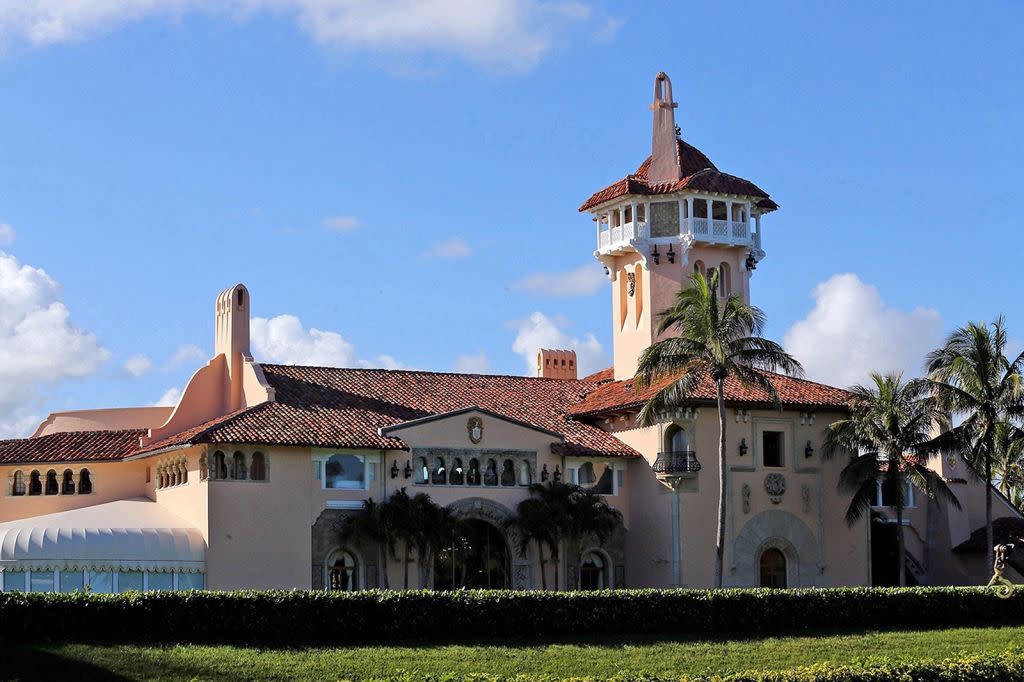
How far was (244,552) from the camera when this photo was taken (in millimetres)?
47156

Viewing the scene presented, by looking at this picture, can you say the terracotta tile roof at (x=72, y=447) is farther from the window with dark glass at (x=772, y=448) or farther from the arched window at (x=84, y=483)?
the window with dark glass at (x=772, y=448)

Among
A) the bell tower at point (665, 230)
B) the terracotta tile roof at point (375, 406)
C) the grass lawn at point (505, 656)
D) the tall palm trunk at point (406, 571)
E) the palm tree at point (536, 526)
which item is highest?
the bell tower at point (665, 230)

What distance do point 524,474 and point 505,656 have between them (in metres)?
16.1

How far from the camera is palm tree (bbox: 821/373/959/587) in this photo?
52906mm

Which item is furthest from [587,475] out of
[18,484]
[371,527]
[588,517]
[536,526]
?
[18,484]

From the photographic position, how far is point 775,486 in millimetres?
53656

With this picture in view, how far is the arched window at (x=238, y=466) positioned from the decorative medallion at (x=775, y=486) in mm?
18445

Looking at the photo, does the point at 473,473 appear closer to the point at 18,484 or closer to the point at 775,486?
the point at 775,486

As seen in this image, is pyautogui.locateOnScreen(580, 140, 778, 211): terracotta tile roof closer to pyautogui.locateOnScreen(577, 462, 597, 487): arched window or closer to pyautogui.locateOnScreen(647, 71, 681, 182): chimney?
pyautogui.locateOnScreen(647, 71, 681, 182): chimney

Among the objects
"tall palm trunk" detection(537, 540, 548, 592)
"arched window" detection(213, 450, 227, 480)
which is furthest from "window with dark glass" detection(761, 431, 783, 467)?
"arched window" detection(213, 450, 227, 480)

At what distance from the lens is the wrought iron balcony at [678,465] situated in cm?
5219

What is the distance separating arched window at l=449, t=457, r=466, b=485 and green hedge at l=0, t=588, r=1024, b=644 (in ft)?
40.2

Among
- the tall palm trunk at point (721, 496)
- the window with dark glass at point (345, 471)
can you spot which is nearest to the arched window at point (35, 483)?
the window with dark glass at point (345, 471)

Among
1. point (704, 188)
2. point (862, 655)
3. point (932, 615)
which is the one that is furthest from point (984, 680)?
point (704, 188)
